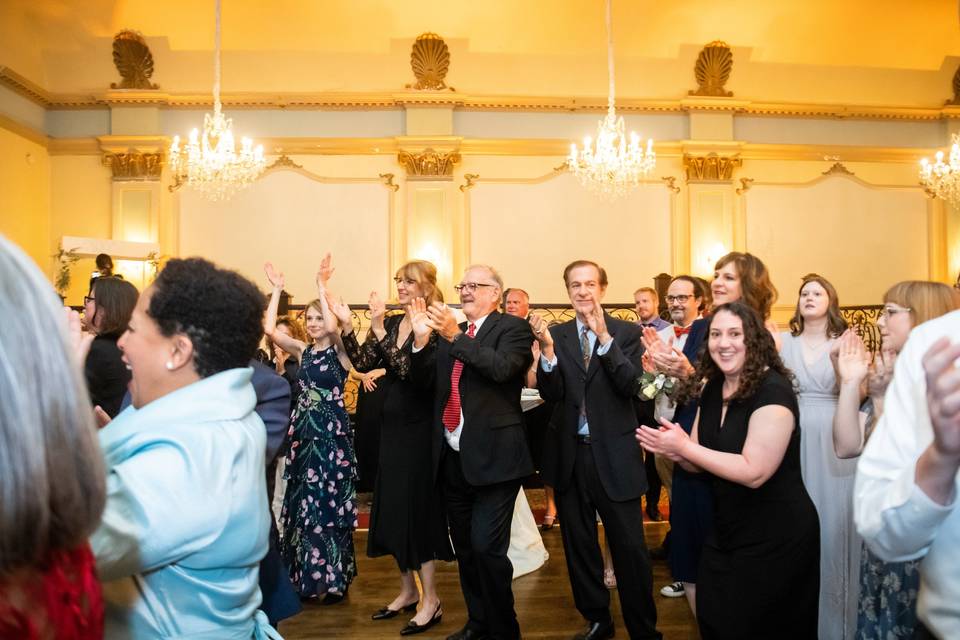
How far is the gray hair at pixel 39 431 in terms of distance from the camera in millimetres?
794

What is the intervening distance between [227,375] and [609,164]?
307 inches

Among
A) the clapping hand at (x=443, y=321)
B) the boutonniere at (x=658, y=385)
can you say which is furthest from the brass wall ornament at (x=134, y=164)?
the boutonniere at (x=658, y=385)

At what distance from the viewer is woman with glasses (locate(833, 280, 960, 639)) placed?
106 inches

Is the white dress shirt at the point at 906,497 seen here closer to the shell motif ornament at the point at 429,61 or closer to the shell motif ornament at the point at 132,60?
the shell motif ornament at the point at 429,61

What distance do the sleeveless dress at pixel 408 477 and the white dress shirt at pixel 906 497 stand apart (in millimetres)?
2789

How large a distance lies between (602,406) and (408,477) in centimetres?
106

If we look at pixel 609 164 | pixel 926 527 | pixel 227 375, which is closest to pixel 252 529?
pixel 227 375

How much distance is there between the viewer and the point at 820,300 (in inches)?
138

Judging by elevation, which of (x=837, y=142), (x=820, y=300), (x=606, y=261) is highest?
(x=837, y=142)

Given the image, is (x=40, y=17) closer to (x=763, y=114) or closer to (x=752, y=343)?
(x=763, y=114)

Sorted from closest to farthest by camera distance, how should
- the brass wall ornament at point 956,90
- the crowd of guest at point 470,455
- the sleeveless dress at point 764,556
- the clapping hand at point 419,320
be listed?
1. the crowd of guest at point 470,455
2. the sleeveless dress at point 764,556
3. the clapping hand at point 419,320
4. the brass wall ornament at point 956,90

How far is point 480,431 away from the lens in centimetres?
346

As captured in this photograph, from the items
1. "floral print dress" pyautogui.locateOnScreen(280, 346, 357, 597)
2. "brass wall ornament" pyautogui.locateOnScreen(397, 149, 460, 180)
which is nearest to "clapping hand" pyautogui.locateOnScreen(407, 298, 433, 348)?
"floral print dress" pyautogui.locateOnScreen(280, 346, 357, 597)

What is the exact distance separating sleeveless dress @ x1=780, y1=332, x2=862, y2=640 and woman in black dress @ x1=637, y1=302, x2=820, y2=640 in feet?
2.74
